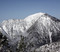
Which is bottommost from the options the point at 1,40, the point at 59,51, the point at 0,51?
the point at 0,51

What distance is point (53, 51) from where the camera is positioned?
627 feet

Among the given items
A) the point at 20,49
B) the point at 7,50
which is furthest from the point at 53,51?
the point at 7,50

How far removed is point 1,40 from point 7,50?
121 inches

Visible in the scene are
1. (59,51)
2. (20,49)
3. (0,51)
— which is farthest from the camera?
(59,51)

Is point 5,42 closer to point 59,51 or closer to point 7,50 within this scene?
point 7,50

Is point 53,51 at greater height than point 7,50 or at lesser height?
greater

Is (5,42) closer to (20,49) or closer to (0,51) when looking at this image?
(0,51)

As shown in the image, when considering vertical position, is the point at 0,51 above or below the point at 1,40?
below

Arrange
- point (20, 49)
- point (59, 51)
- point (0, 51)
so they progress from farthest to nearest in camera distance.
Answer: point (59, 51), point (20, 49), point (0, 51)

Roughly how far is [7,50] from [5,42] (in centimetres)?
214

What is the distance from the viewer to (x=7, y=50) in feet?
120

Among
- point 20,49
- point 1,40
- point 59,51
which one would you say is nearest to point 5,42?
point 1,40

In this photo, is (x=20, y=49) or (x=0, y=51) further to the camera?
(x=20, y=49)

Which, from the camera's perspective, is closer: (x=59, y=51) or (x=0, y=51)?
(x=0, y=51)
